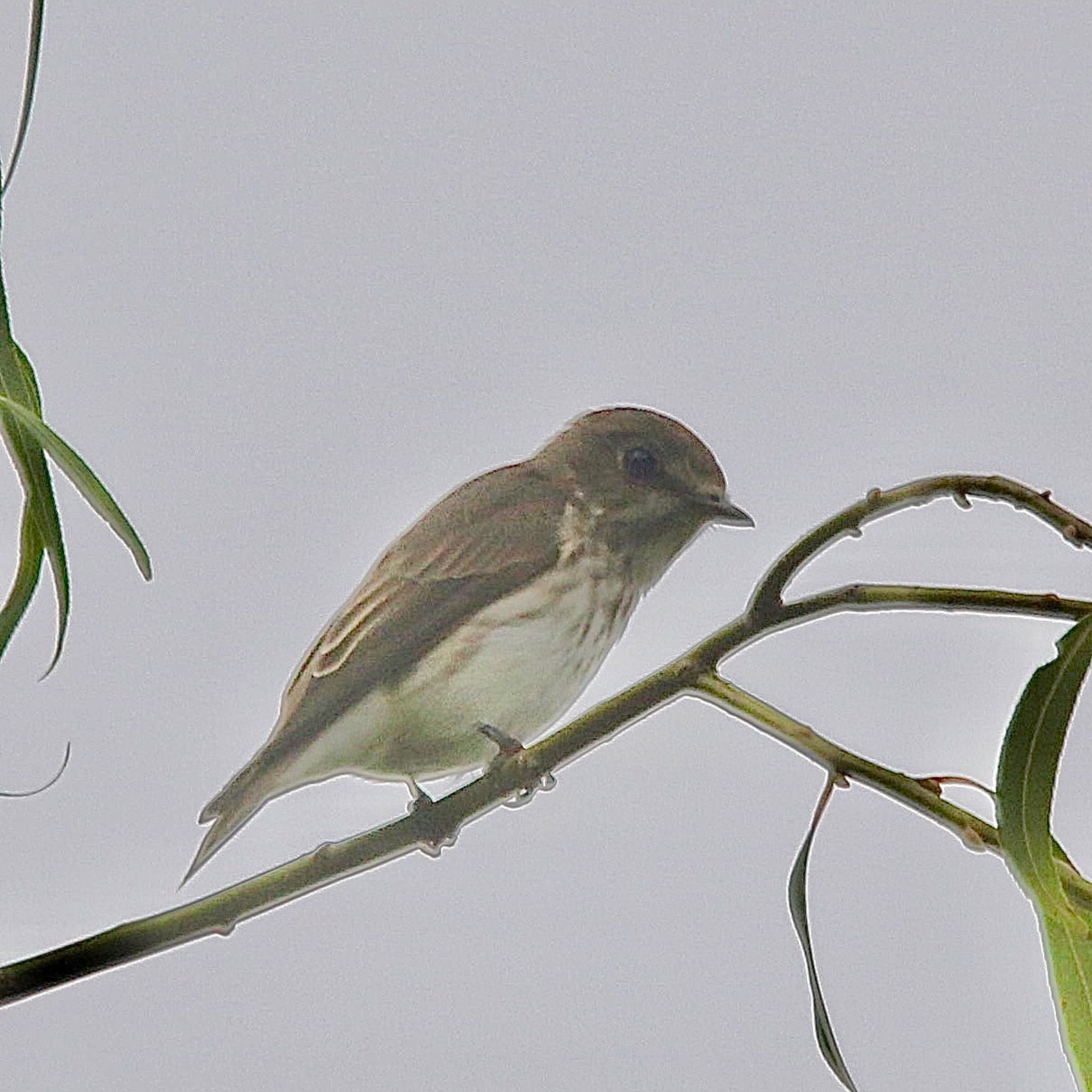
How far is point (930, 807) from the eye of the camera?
1.34 ft

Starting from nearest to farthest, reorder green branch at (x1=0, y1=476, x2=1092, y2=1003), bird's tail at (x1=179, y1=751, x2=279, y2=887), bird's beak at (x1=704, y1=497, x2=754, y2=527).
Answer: green branch at (x1=0, y1=476, x2=1092, y2=1003)
bird's tail at (x1=179, y1=751, x2=279, y2=887)
bird's beak at (x1=704, y1=497, x2=754, y2=527)

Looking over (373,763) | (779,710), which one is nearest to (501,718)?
(373,763)

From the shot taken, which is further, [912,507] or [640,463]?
[640,463]

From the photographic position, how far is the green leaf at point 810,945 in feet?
1.43

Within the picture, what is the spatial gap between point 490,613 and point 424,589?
0.10 ft

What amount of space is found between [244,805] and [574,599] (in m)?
0.20

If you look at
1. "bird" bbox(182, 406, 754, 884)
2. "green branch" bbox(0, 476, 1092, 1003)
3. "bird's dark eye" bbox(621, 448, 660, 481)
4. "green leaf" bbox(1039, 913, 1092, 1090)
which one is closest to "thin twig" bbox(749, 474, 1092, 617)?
"green branch" bbox(0, 476, 1092, 1003)

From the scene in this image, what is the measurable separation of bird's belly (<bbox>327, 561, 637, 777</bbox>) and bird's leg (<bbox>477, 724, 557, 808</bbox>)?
14 millimetres

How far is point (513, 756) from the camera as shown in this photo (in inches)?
19.1

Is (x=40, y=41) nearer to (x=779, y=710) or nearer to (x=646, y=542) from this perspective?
(x=779, y=710)

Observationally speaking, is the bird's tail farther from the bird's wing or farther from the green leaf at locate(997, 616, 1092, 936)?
the green leaf at locate(997, 616, 1092, 936)

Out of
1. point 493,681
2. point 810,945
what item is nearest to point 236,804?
point 493,681

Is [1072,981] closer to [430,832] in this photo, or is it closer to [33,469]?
[430,832]

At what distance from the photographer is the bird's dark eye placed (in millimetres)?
756
